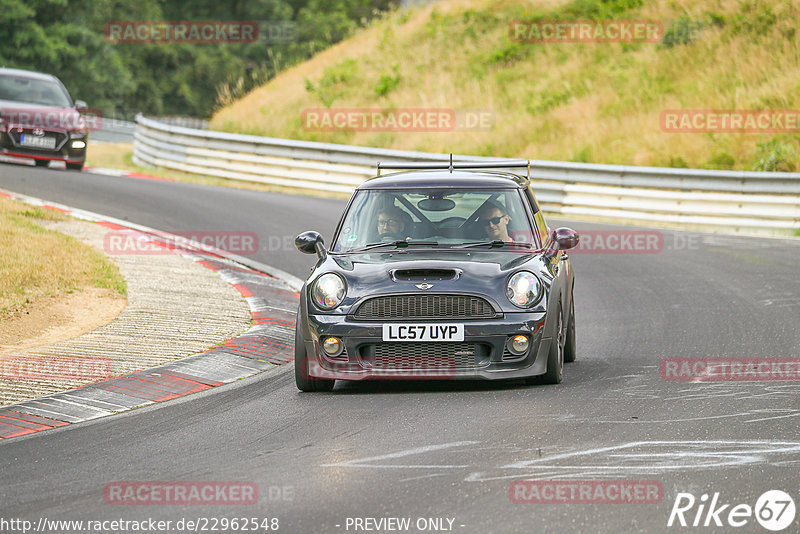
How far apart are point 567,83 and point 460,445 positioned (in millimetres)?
24832

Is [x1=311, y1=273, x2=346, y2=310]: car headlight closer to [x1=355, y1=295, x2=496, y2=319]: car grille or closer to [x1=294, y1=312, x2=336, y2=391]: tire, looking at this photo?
[x1=294, y1=312, x2=336, y2=391]: tire

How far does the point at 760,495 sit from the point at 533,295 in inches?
121

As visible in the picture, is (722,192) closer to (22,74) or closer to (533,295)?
(533,295)

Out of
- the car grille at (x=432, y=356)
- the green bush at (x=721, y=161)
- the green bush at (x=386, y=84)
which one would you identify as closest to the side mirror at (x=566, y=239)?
the car grille at (x=432, y=356)

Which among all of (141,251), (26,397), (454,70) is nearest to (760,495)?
(26,397)

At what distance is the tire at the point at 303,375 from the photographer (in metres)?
8.63

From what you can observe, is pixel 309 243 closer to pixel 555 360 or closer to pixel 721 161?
pixel 555 360

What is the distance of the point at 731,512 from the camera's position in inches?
214

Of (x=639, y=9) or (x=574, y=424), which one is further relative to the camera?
(x=639, y=9)

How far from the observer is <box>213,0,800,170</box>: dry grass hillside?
25703mm

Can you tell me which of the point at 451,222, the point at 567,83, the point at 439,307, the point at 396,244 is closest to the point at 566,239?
the point at 451,222

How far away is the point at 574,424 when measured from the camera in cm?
730

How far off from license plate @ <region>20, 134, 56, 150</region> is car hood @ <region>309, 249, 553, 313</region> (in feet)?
57.9

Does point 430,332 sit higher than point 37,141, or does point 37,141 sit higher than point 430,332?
point 37,141
